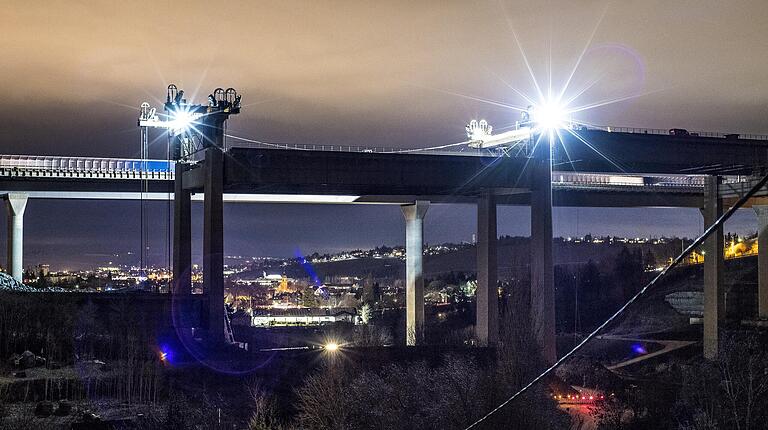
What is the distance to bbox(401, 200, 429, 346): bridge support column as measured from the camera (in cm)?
5656

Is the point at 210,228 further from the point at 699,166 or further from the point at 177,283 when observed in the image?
the point at 699,166

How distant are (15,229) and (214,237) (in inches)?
919

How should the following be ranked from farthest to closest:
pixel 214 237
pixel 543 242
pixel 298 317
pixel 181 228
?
pixel 298 317
pixel 181 228
pixel 543 242
pixel 214 237

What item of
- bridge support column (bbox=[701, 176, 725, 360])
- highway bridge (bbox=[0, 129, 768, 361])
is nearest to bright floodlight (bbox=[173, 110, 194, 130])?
highway bridge (bbox=[0, 129, 768, 361])

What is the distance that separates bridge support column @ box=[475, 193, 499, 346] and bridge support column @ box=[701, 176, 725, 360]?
12461 millimetres

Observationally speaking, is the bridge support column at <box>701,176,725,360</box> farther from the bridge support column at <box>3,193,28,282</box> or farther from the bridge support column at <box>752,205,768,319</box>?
the bridge support column at <box>3,193,28,282</box>

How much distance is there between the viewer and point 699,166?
46000mm

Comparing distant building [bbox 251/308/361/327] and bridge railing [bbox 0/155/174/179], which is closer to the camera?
bridge railing [bbox 0/155/174/179]

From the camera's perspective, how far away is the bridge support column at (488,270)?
48.6 m

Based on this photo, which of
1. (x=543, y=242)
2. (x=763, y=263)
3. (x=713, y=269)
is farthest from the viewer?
(x=763, y=263)

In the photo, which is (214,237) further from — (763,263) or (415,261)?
(763,263)

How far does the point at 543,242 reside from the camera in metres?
41.3

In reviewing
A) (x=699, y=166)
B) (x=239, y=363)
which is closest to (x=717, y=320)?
(x=699, y=166)

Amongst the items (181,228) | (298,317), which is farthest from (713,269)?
(298,317)
